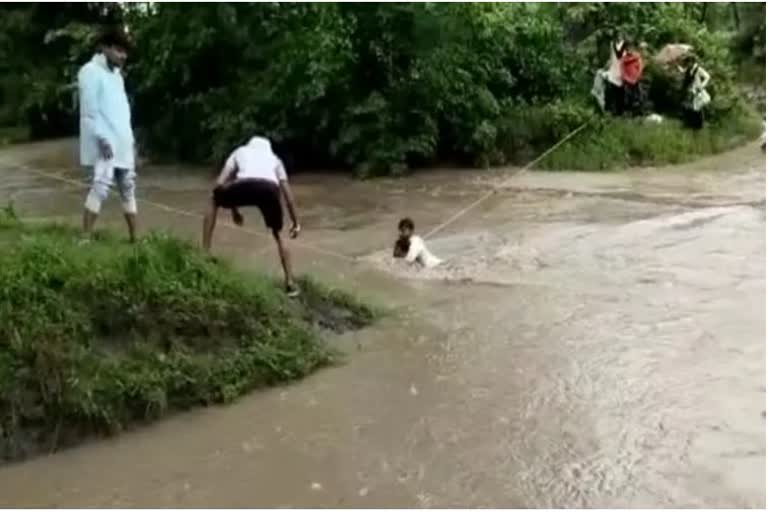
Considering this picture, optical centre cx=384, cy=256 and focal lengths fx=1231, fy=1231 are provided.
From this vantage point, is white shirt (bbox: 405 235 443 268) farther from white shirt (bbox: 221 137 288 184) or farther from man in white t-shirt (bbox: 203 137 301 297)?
white shirt (bbox: 221 137 288 184)

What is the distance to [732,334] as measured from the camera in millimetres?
7785

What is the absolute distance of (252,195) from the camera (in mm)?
8086

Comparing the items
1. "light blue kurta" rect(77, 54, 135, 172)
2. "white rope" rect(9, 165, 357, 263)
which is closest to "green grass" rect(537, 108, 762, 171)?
"white rope" rect(9, 165, 357, 263)

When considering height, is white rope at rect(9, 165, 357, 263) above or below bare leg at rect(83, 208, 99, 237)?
below

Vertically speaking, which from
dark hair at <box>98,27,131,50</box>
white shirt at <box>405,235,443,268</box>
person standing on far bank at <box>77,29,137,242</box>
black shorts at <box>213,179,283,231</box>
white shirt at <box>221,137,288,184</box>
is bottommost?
white shirt at <box>405,235,443,268</box>

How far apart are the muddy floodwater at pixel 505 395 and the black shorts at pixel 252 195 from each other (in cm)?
100

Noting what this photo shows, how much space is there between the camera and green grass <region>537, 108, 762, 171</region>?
16406 mm

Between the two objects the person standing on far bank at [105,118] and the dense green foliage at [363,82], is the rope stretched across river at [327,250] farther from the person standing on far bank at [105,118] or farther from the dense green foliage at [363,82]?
the person standing on far bank at [105,118]

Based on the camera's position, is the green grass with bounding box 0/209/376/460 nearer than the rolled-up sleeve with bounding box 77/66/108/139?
Yes

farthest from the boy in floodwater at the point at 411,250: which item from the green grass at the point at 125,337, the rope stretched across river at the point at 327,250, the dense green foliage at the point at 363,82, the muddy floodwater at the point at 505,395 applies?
the dense green foliage at the point at 363,82

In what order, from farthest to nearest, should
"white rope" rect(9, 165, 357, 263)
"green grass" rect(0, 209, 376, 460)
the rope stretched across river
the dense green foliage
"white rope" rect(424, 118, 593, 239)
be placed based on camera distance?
1. the dense green foliage
2. "white rope" rect(424, 118, 593, 239)
3. the rope stretched across river
4. "white rope" rect(9, 165, 357, 263)
5. "green grass" rect(0, 209, 376, 460)

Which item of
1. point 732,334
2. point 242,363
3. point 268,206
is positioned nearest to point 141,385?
point 242,363

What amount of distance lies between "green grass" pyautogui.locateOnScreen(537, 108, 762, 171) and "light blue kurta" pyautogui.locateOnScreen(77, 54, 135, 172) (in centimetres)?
899

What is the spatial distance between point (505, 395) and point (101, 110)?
132 inches
